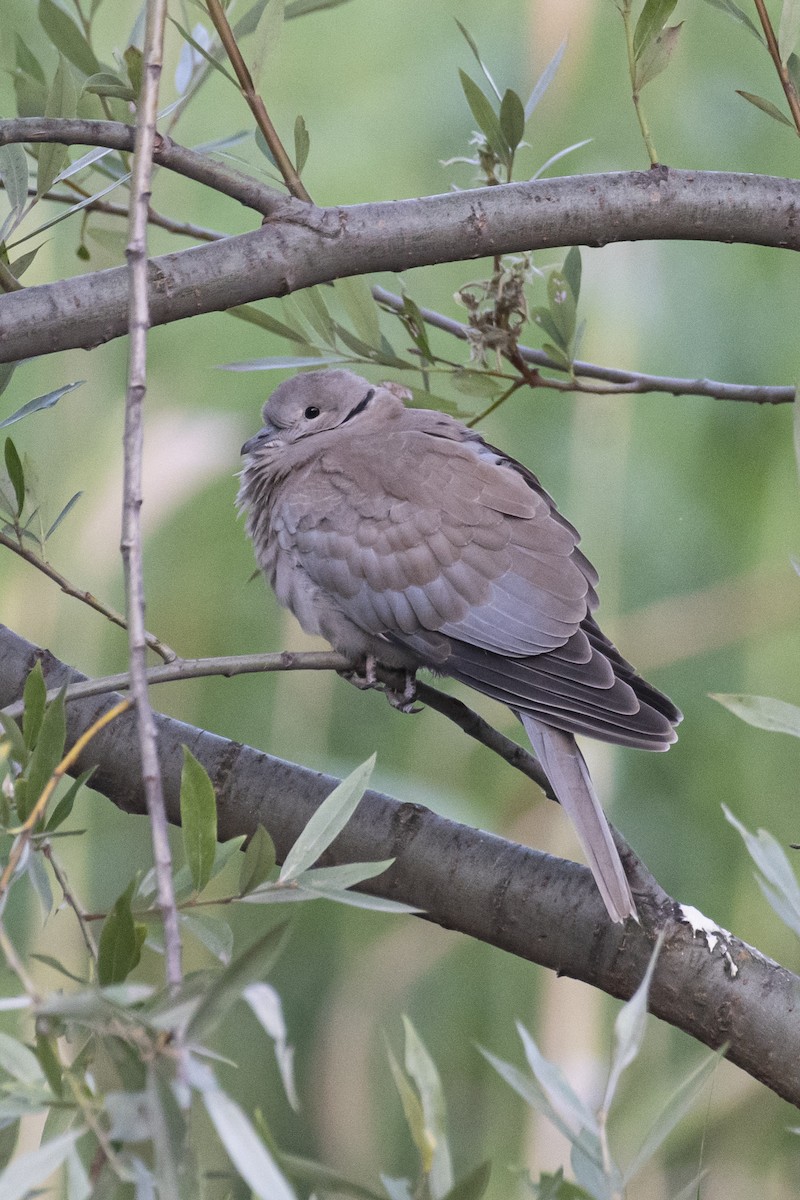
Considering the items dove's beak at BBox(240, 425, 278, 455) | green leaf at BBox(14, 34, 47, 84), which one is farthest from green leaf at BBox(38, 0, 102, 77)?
dove's beak at BBox(240, 425, 278, 455)

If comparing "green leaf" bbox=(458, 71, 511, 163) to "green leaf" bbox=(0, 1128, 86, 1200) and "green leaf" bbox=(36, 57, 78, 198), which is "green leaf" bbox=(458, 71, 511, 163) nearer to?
"green leaf" bbox=(36, 57, 78, 198)

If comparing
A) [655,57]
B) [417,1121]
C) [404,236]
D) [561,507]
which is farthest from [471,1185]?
[561,507]

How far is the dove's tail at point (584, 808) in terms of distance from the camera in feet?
2.33

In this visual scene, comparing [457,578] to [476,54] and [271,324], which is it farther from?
[476,54]

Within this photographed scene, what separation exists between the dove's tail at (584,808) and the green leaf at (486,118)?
436mm

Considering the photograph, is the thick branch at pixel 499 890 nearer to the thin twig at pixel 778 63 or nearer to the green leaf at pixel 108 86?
the green leaf at pixel 108 86

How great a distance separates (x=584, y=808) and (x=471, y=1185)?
1.50ft

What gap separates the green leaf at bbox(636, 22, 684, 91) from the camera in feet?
2.28

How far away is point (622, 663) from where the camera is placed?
0.98m

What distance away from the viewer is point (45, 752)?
498 millimetres

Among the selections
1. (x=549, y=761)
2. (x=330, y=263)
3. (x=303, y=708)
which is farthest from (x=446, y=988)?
(x=330, y=263)

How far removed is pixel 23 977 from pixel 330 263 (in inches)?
18.7

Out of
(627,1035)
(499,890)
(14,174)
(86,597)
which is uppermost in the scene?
(14,174)

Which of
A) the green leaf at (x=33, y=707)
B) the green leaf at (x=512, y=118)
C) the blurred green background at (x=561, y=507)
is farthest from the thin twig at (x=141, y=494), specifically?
the blurred green background at (x=561, y=507)
